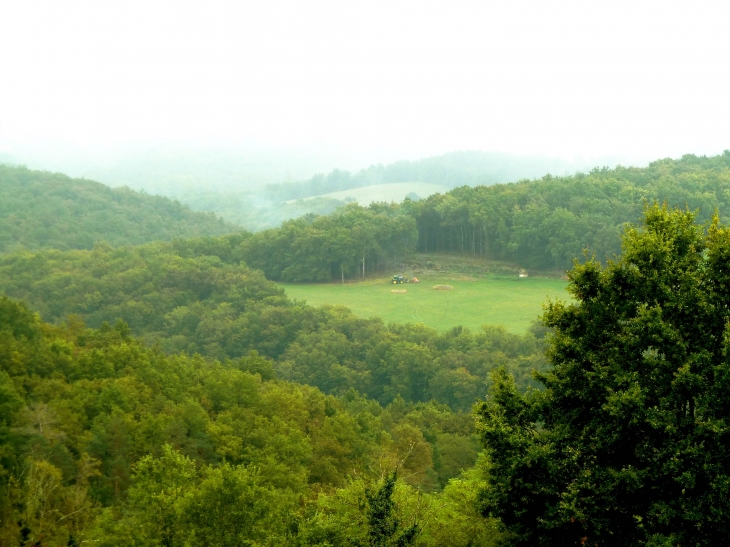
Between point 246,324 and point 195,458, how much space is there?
64.7 metres

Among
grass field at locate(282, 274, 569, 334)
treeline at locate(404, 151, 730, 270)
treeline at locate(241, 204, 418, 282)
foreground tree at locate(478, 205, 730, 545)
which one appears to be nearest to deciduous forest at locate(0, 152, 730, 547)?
foreground tree at locate(478, 205, 730, 545)

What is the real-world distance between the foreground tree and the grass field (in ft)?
232

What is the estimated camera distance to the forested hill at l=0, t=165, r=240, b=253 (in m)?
165

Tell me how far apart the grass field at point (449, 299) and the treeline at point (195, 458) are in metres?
32.7

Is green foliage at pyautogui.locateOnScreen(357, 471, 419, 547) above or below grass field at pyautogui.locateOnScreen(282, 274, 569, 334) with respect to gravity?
above

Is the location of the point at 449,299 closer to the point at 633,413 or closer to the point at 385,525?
the point at 633,413

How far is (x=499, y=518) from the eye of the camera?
19859mm

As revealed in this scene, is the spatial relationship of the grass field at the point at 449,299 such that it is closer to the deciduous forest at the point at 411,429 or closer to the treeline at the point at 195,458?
the deciduous forest at the point at 411,429

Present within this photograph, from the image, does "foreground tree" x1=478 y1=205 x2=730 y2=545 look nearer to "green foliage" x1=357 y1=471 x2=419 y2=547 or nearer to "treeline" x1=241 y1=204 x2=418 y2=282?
"green foliage" x1=357 y1=471 x2=419 y2=547

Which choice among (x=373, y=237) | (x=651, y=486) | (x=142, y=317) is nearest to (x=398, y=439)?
(x=651, y=486)

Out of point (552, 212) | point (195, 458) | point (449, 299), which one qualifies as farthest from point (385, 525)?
point (552, 212)

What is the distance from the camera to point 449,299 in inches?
4048

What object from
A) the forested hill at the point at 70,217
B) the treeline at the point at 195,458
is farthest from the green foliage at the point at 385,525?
the forested hill at the point at 70,217

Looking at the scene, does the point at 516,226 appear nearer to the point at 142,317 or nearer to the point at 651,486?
the point at 142,317
